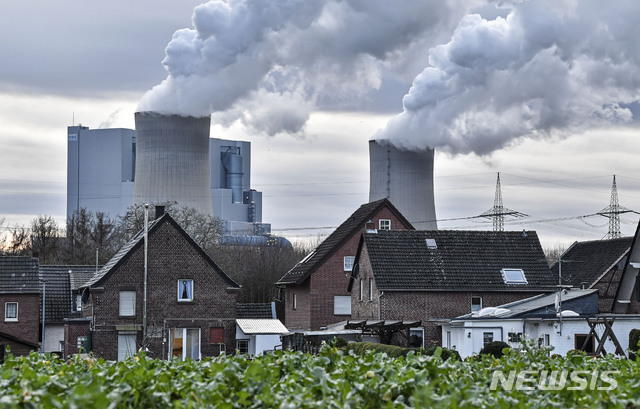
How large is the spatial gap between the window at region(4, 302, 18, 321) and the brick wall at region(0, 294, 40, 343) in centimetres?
14

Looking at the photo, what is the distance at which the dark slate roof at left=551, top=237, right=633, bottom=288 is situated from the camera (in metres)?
54.6

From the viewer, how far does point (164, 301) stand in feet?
155

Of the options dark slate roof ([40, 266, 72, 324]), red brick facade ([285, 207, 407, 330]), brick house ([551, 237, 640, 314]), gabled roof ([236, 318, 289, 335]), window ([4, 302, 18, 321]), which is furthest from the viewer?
red brick facade ([285, 207, 407, 330])

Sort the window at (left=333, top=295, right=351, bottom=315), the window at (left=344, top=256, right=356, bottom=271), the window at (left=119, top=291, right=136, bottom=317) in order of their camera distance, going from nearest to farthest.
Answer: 1. the window at (left=119, top=291, right=136, bottom=317)
2. the window at (left=333, top=295, right=351, bottom=315)
3. the window at (left=344, top=256, right=356, bottom=271)

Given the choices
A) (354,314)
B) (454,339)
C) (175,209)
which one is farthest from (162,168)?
(454,339)

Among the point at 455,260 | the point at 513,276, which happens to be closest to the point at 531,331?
the point at 513,276

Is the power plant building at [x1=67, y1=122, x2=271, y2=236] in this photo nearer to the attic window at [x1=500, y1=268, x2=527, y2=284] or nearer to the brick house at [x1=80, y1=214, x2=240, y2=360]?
the brick house at [x1=80, y1=214, x2=240, y2=360]

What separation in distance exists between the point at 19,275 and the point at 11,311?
6.11 feet

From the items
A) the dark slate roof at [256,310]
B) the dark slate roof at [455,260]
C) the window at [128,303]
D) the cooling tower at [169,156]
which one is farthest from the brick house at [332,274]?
the cooling tower at [169,156]

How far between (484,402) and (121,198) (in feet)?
412

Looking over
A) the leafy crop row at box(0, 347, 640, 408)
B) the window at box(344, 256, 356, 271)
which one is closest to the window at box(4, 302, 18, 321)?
the window at box(344, 256, 356, 271)

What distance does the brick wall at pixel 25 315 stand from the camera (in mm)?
50844

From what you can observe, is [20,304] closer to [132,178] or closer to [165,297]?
[165,297]

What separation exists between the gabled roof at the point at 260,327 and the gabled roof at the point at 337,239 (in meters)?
6.48
